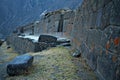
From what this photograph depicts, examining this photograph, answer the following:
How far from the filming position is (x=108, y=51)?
10.1 feet

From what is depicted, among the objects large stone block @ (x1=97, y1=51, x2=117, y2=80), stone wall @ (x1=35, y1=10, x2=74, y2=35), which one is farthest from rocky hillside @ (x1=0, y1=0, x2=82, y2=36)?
large stone block @ (x1=97, y1=51, x2=117, y2=80)

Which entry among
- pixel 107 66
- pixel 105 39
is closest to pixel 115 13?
pixel 105 39

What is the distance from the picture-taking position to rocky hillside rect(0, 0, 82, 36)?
4448 centimetres

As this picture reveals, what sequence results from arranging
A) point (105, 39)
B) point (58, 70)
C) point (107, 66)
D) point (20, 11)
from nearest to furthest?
point (107, 66) → point (105, 39) → point (58, 70) → point (20, 11)

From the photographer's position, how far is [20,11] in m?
48.5

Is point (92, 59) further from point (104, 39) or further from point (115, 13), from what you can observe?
point (115, 13)

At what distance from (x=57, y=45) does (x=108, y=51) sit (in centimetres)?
451

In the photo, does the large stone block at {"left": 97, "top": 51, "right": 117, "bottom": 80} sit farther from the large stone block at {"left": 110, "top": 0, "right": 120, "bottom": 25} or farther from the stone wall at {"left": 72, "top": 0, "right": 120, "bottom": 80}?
the large stone block at {"left": 110, "top": 0, "right": 120, "bottom": 25}

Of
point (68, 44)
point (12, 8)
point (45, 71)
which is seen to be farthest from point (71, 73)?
point (12, 8)

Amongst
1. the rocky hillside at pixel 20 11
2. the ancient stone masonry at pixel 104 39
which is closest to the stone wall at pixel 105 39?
the ancient stone masonry at pixel 104 39

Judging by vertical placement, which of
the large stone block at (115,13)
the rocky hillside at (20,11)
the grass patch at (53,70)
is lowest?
the grass patch at (53,70)

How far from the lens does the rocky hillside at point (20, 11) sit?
146 ft

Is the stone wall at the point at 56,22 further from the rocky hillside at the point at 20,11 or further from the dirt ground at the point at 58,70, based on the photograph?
the rocky hillside at the point at 20,11

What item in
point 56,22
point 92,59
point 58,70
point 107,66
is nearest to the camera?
point 107,66
